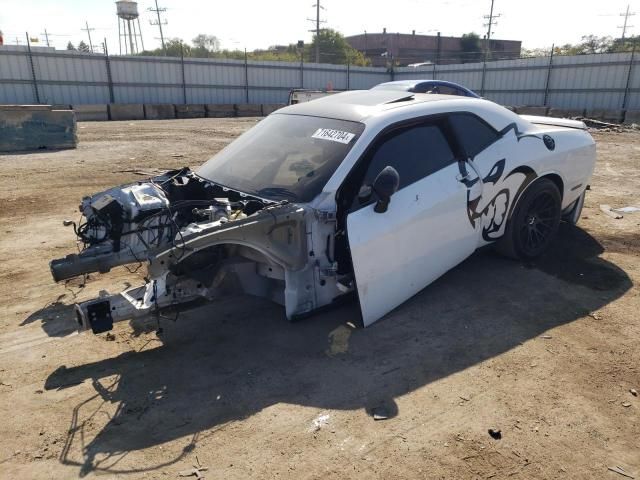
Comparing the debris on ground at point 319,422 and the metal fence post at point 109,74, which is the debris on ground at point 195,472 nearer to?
the debris on ground at point 319,422

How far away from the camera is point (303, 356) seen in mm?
3535

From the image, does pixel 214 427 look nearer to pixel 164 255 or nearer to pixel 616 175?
pixel 164 255

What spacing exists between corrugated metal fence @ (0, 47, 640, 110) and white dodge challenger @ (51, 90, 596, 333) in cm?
2554

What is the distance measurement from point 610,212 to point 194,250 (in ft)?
21.0

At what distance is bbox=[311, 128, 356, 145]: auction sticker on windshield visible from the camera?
391 cm

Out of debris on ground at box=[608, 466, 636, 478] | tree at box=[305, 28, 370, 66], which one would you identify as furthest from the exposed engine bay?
tree at box=[305, 28, 370, 66]

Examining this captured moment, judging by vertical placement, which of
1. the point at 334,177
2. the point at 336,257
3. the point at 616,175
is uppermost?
the point at 334,177

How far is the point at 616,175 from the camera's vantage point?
10.2 metres

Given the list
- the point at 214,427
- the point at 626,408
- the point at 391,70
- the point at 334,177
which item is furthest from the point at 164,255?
the point at 391,70

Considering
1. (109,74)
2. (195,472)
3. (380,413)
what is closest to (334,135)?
(380,413)

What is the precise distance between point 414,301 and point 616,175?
8.14 m

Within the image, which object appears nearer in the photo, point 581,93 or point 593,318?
point 593,318

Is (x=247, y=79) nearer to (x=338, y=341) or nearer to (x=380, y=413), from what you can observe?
(x=338, y=341)

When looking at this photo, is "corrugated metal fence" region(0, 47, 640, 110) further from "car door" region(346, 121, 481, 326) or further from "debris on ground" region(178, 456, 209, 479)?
"debris on ground" region(178, 456, 209, 479)
